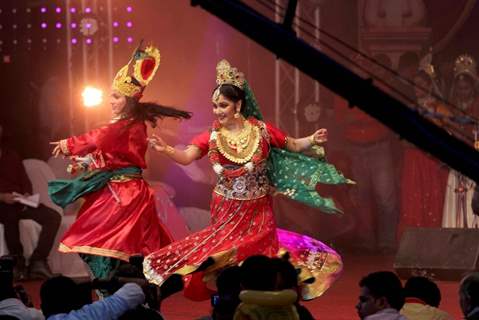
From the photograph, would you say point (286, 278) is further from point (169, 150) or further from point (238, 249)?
point (169, 150)

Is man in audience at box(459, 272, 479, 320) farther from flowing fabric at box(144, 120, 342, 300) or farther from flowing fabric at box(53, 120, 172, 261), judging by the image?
flowing fabric at box(53, 120, 172, 261)

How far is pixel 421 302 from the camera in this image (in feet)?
19.0

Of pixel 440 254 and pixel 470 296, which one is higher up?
pixel 470 296

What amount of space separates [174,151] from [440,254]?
3593 mm

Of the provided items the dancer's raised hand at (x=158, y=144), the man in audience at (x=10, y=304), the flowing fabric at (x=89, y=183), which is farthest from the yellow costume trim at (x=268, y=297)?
the flowing fabric at (x=89, y=183)

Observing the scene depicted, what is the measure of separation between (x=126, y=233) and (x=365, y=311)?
3300mm

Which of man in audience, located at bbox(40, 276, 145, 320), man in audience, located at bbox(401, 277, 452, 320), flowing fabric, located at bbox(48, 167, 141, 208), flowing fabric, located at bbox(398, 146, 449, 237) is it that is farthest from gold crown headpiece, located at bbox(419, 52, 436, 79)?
man in audience, located at bbox(40, 276, 145, 320)

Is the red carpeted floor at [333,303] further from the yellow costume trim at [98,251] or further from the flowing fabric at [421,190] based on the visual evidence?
the flowing fabric at [421,190]

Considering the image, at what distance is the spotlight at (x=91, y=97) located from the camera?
42.6 feet

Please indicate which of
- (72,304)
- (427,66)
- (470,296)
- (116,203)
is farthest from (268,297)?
(427,66)

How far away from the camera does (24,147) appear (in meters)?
13.4

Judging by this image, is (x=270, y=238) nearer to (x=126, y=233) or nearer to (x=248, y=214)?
(x=248, y=214)

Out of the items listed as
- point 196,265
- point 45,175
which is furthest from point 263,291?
point 45,175

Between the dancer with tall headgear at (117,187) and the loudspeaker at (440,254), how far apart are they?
3.12 metres
